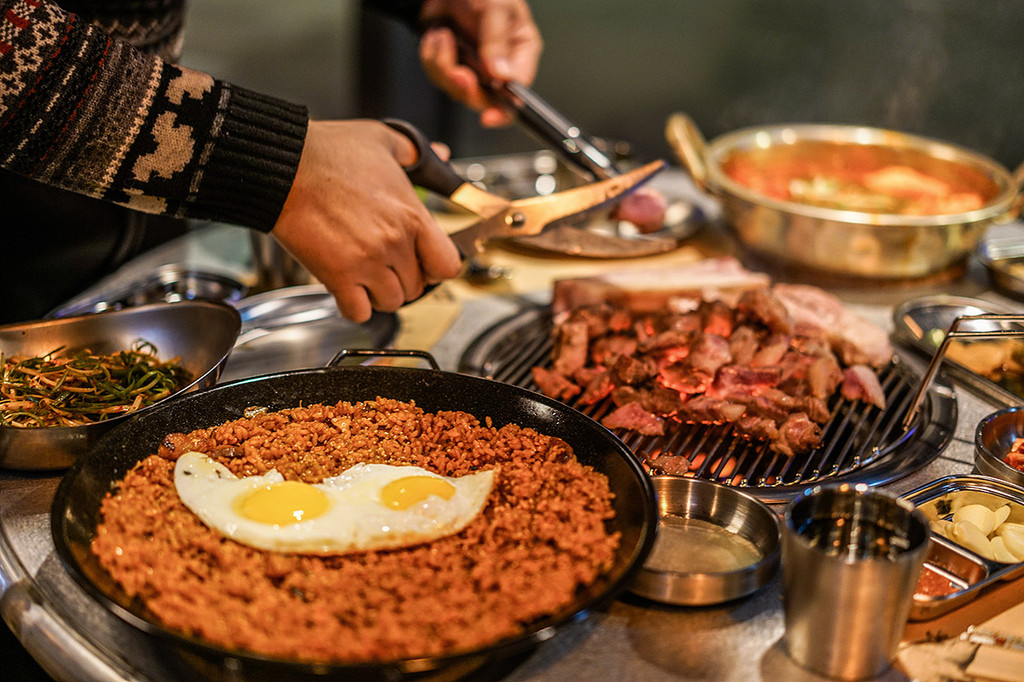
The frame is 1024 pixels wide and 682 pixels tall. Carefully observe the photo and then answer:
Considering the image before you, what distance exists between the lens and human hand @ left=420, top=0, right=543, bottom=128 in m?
3.55

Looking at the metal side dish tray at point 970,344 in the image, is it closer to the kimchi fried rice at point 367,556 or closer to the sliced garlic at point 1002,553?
the sliced garlic at point 1002,553

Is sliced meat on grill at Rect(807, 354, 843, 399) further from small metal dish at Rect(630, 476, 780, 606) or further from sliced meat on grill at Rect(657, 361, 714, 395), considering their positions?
small metal dish at Rect(630, 476, 780, 606)

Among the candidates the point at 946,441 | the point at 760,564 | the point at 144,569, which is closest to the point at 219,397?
the point at 144,569

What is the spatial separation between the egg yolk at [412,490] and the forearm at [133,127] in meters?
0.85

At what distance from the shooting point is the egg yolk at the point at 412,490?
1.91 metres

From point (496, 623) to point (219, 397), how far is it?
1034 mm

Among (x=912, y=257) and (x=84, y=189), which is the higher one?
(x=84, y=189)

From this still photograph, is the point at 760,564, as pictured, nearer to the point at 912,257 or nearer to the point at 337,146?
the point at 337,146

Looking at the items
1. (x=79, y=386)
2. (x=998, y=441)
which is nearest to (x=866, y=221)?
(x=998, y=441)

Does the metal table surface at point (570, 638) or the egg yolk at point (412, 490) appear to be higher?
the egg yolk at point (412, 490)

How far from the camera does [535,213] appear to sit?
2.70 meters

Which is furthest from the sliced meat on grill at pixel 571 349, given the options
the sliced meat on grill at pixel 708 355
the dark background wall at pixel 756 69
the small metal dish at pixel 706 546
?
the dark background wall at pixel 756 69

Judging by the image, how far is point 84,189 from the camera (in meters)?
2.12

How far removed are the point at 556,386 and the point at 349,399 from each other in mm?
722
